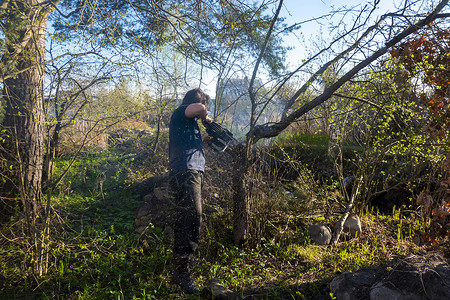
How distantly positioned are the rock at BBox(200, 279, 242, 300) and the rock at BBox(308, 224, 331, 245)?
1.56 meters

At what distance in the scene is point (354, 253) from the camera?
3.70 m

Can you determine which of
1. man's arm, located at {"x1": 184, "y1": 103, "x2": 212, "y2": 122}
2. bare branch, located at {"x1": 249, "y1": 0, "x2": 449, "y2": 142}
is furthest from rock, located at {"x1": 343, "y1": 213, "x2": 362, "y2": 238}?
man's arm, located at {"x1": 184, "y1": 103, "x2": 212, "y2": 122}

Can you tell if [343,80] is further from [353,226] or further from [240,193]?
[353,226]

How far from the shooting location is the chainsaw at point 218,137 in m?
3.47

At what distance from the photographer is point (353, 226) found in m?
4.15

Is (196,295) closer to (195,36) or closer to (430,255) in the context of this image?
(430,255)

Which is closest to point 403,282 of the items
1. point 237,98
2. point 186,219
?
point 186,219

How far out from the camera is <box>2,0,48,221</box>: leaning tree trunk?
3.13 m

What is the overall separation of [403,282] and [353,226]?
1685 mm

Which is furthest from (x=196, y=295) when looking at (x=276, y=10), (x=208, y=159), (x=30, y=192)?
(x=276, y=10)

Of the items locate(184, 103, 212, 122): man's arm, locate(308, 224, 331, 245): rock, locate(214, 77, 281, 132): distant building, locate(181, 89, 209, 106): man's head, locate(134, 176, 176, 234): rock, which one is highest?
locate(214, 77, 281, 132): distant building

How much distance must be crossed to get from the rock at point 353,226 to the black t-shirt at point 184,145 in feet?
7.31

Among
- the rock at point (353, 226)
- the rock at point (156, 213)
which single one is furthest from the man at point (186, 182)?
the rock at point (353, 226)

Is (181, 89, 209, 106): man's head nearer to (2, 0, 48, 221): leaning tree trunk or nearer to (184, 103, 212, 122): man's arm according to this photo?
(184, 103, 212, 122): man's arm
